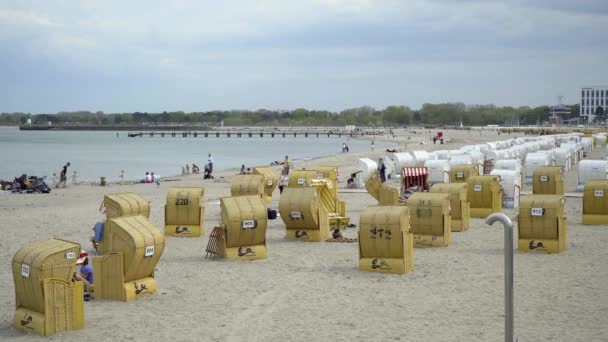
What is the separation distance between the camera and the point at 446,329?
39.0 feet

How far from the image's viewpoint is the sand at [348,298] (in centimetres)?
1179

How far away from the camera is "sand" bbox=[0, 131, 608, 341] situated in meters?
11.8

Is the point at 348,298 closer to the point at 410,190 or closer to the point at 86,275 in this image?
the point at 86,275

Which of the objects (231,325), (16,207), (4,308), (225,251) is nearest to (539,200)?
(225,251)

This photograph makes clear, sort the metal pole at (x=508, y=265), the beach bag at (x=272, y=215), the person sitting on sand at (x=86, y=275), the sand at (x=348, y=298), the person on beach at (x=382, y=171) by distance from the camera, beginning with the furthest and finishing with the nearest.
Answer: the person on beach at (x=382, y=171)
the beach bag at (x=272, y=215)
the person sitting on sand at (x=86, y=275)
the sand at (x=348, y=298)
the metal pole at (x=508, y=265)

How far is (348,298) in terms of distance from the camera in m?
14.0

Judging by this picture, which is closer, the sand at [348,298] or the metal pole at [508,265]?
the metal pole at [508,265]

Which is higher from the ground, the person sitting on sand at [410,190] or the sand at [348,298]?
the person sitting on sand at [410,190]

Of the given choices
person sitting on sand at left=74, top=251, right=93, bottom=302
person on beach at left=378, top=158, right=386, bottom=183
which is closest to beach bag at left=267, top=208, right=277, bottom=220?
person sitting on sand at left=74, top=251, right=93, bottom=302

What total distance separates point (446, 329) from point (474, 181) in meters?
14.2

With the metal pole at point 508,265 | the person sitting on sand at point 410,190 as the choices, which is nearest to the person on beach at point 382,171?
the person sitting on sand at point 410,190

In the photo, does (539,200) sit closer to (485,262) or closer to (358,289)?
(485,262)

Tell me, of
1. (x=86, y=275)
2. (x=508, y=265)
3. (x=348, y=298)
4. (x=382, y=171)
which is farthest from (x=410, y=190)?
(x=508, y=265)

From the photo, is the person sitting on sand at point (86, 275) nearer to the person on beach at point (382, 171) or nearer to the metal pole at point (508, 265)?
the metal pole at point (508, 265)
